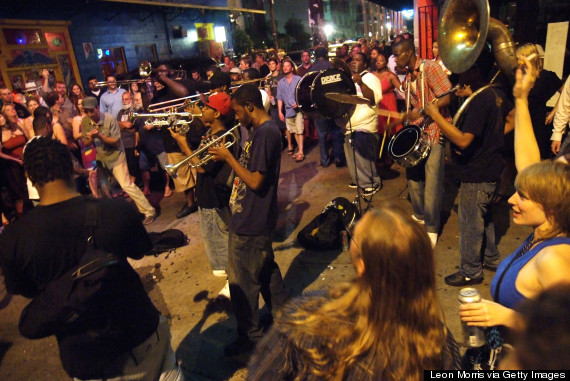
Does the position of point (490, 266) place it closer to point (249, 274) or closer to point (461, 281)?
point (461, 281)

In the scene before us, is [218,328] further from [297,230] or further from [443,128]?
[443,128]

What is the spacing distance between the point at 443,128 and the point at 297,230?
8.66 feet

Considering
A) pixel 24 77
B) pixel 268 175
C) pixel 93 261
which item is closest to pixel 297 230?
pixel 268 175

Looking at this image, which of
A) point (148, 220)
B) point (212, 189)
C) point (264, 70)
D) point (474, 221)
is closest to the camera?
point (474, 221)

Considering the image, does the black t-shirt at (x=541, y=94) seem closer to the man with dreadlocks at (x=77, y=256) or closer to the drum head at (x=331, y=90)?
the drum head at (x=331, y=90)

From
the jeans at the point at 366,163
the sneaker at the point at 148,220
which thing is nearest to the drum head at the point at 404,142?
the jeans at the point at 366,163

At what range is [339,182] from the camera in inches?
275

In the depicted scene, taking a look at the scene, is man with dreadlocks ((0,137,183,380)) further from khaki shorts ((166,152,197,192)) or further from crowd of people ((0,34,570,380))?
khaki shorts ((166,152,197,192))

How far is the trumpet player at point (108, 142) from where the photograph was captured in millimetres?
5816

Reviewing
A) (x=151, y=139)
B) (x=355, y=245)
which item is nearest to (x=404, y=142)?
(x=355, y=245)

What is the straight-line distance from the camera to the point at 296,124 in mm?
8414

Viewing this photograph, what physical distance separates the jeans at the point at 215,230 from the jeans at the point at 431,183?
2.34m

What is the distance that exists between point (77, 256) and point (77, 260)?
0.07ft

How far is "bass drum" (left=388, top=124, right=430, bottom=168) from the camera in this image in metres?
4.35
